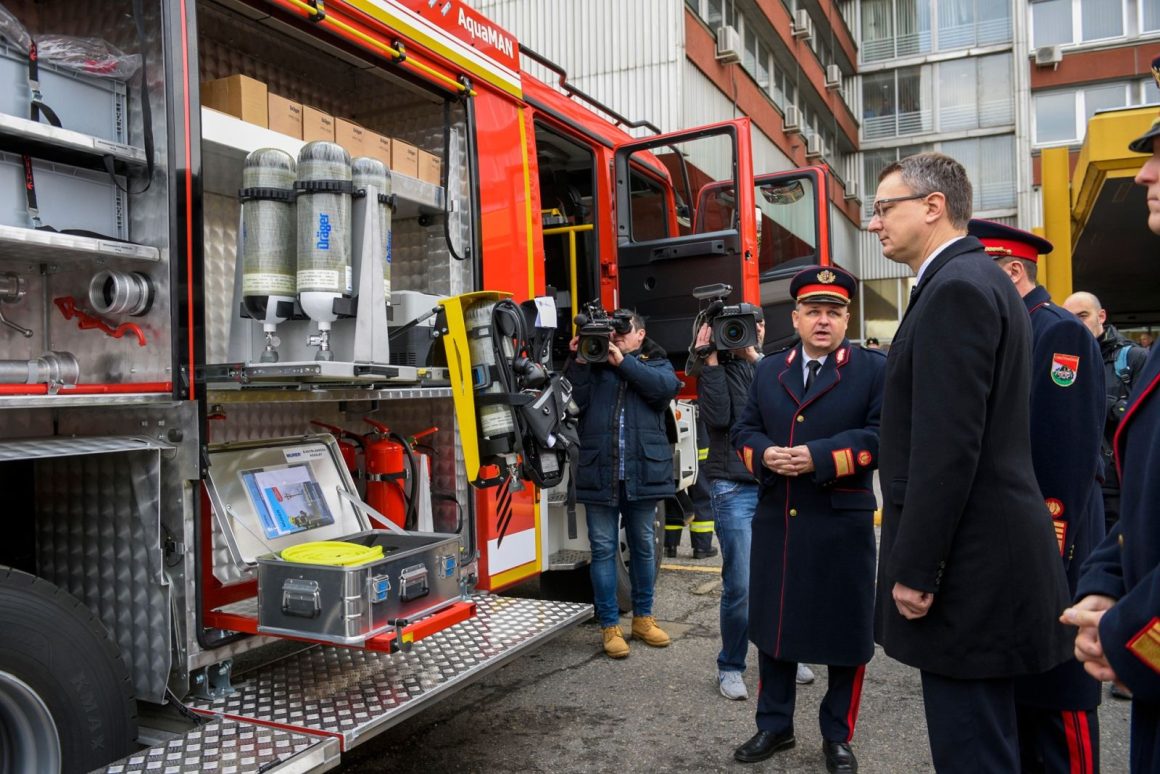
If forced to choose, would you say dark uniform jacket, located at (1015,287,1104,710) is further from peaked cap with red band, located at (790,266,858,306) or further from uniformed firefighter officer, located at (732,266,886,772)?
peaked cap with red band, located at (790,266,858,306)

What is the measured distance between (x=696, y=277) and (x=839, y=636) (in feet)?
8.73

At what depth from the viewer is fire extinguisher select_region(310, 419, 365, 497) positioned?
4.04m

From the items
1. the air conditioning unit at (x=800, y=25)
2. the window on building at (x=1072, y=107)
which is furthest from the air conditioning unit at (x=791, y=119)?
the window on building at (x=1072, y=107)

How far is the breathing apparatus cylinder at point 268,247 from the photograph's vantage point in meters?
3.04

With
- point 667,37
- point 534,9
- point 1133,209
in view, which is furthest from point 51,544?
point 534,9

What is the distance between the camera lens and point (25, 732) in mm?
2199

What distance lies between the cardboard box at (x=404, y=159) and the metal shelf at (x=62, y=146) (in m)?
1.29

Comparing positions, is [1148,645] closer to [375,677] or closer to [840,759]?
[840,759]

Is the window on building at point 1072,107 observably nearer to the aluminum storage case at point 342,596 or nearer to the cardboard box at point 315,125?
the cardboard box at point 315,125

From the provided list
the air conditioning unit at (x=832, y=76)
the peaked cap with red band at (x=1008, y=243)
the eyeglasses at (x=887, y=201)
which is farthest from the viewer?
the air conditioning unit at (x=832, y=76)

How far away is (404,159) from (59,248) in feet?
5.66

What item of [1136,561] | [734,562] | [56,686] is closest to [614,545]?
[734,562]

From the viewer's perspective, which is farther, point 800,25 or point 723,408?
point 800,25

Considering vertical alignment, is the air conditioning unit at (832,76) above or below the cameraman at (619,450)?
above
